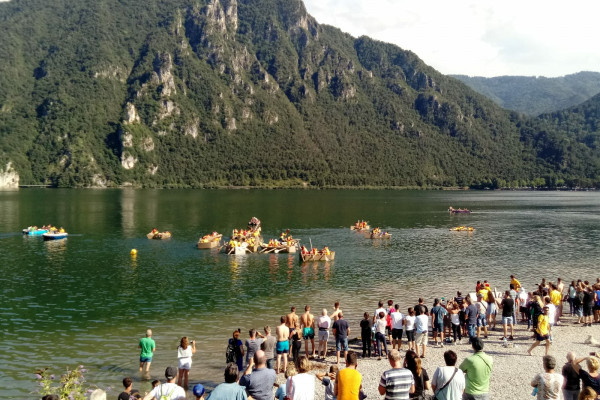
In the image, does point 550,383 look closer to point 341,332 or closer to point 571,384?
point 571,384

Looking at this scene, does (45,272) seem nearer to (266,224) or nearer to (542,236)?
(266,224)

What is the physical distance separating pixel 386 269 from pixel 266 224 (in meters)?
45.9

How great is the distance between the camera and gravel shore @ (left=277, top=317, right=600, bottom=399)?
18047 mm

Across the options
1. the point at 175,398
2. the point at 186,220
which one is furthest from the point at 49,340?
the point at 186,220

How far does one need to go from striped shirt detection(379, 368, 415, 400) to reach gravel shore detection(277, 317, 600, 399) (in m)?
6.73

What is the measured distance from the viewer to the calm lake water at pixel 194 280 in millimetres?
25094

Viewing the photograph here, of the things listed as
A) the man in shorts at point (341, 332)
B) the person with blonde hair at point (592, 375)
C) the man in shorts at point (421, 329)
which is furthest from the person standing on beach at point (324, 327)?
the person with blonde hair at point (592, 375)

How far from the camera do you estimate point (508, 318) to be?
25.4 metres

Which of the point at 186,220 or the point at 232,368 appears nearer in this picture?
the point at 232,368

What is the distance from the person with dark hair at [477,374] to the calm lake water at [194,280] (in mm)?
12288

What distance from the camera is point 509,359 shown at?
21828mm

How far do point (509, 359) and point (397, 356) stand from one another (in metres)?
13.5

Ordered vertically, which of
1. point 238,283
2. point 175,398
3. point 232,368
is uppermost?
point 232,368

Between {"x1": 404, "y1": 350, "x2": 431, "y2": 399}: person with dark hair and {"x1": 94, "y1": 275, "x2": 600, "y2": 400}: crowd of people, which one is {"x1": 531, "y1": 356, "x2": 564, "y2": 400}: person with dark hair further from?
{"x1": 404, "y1": 350, "x2": 431, "y2": 399}: person with dark hair
